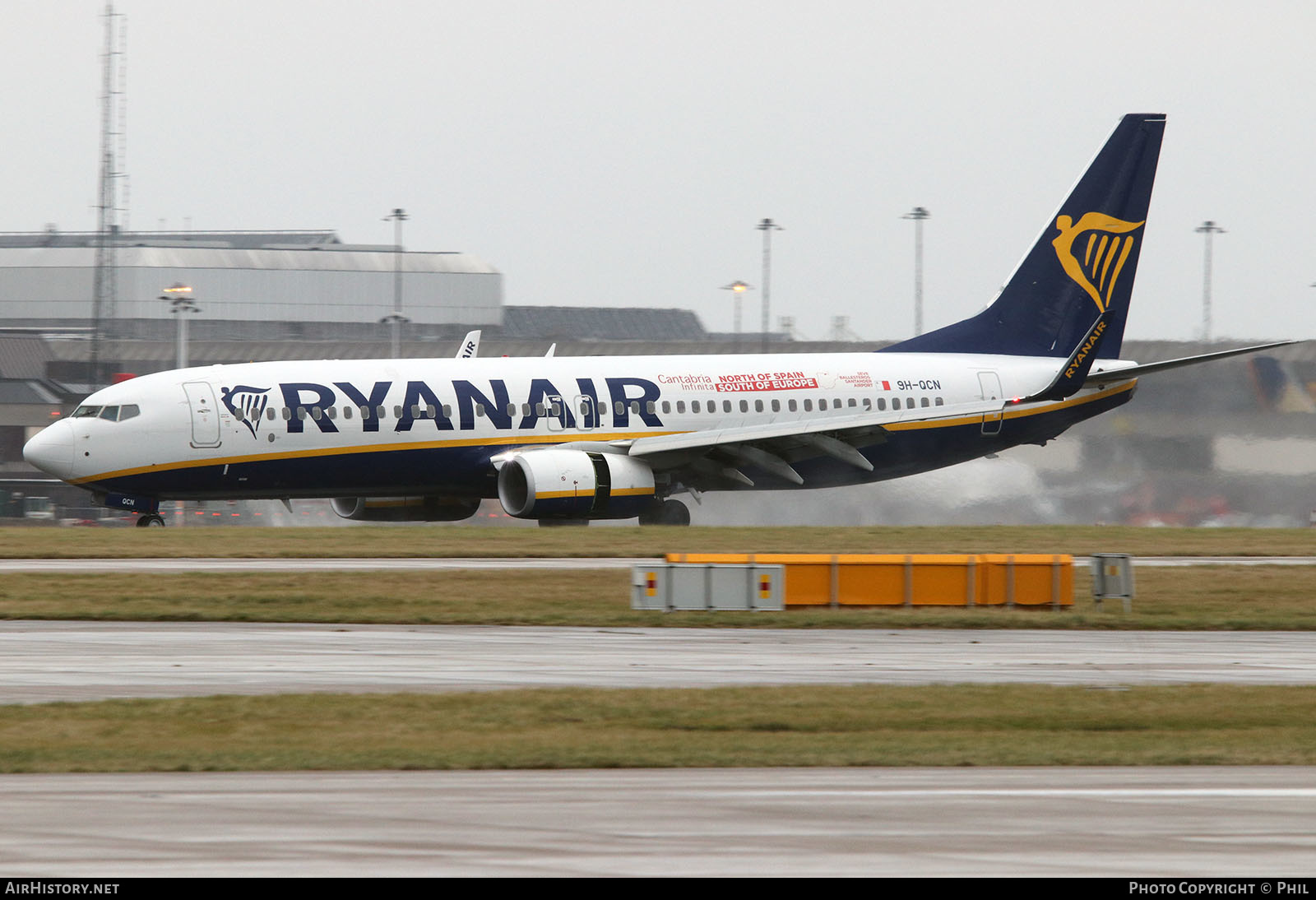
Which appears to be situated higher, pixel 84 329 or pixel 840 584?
pixel 84 329

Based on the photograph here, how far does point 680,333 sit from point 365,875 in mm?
97201

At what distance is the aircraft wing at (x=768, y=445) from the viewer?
135 feet

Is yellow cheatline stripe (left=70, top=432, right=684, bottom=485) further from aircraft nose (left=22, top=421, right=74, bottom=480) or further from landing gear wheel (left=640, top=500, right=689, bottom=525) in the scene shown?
landing gear wheel (left=640, top=500, right=689, bottom=525)

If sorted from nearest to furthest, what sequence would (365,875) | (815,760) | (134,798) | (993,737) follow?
(365,875), (134,798), (815,760), (993,737)

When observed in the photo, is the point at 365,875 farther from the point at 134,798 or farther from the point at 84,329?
the point at 84,329

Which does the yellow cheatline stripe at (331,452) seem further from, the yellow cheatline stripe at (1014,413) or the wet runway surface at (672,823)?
the wet runway surface at (672,823)

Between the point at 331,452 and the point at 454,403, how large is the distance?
303 centimetres

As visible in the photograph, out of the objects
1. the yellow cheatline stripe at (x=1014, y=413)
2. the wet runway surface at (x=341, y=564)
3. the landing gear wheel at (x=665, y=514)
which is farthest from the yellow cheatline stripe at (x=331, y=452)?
the yellow cheatline stripe at (x=1014, y=413)

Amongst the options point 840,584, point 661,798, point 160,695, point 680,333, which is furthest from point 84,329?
point 661,798

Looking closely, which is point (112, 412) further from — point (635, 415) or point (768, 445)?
point (768, 445)

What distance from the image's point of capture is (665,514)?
43.0 metres

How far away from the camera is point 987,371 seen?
46.1 metres

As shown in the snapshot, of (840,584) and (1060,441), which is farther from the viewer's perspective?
(1060,441)

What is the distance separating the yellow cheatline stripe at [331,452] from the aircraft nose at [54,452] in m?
0.50
